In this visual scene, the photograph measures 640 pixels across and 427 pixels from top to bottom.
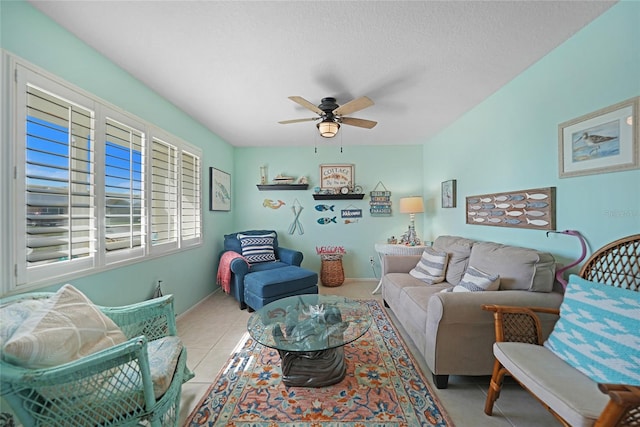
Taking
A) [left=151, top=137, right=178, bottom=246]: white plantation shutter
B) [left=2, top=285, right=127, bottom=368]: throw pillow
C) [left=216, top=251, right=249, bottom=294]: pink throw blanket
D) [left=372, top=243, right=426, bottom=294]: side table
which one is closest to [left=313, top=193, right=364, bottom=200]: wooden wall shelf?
[left=372, top=243, right=426, bottom=294]: side table

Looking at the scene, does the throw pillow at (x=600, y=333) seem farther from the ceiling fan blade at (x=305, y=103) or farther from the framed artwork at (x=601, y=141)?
the ceiling fan blade at (x=305, y=103)

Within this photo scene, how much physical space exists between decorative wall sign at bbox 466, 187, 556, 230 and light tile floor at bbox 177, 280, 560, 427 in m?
1.27

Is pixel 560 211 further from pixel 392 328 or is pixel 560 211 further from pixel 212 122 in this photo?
pixel 212 122

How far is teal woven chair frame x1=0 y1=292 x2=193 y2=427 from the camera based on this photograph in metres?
0.87

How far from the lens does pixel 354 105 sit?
7.05ft

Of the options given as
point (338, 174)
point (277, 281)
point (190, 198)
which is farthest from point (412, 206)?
point (190, 198)

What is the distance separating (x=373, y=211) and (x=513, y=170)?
2178 millimetres

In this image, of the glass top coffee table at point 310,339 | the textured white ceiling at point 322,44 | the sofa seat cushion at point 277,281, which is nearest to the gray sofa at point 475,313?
the glass top coffee table at point 310,339

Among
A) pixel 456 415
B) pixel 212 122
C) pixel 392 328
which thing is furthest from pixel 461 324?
pixel 212 122

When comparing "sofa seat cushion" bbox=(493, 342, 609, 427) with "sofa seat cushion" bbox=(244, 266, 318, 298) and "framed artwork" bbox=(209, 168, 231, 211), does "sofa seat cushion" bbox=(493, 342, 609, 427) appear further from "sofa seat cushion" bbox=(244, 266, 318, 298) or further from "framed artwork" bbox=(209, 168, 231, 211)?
"framed artwork" bbox=(209, 168, 231, 211)

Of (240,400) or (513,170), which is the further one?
(513,170)

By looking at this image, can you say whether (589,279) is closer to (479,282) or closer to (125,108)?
(479,282)

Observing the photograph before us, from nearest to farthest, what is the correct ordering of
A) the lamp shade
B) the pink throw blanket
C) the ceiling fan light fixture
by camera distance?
the ceiling fan light fixture, the pink throw blanket, the lamp shade

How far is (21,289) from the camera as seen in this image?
1307mm
